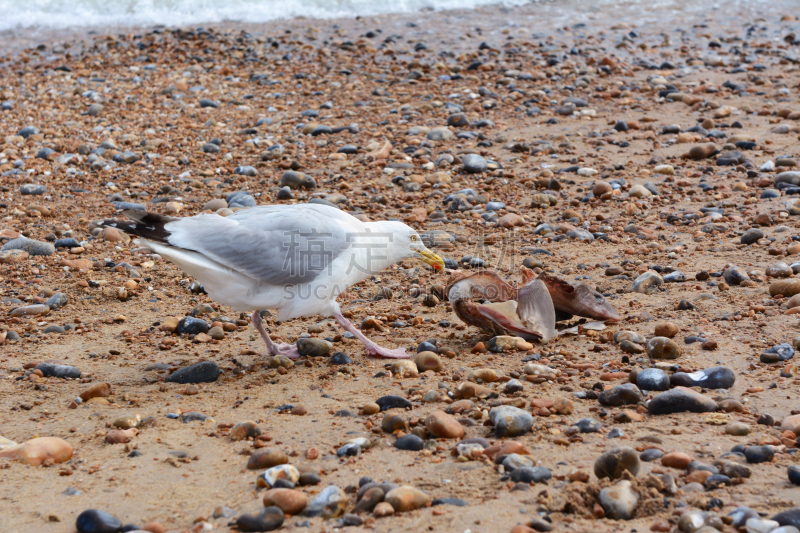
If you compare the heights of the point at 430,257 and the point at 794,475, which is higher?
the point at 430,257

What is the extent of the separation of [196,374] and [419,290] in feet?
6.24

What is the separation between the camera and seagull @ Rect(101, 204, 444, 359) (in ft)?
14.5

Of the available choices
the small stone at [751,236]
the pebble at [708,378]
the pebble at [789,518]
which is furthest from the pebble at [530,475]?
the small stone at [751,236]

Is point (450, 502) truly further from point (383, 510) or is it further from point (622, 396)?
point (622, 396)

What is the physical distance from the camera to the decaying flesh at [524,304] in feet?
14.9

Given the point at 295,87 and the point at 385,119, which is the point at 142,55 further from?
the point at 385,119

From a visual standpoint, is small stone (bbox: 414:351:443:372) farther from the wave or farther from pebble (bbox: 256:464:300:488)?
the wave

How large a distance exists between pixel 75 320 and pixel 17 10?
13.5 meters

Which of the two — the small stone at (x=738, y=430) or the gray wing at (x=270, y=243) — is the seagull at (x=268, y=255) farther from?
the small stone at (x=738, y=430)

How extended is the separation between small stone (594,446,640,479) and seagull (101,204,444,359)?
1.77 meters

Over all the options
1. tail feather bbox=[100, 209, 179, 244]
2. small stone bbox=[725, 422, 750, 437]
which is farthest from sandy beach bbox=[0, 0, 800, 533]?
tail feather bbox=[100, 209, 179, 244]

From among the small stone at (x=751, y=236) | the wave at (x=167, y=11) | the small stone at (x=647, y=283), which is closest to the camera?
the small stone at (x=647, y=283)

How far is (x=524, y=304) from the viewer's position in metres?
4.59

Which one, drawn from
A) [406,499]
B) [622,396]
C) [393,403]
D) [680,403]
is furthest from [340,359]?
[680,403]
